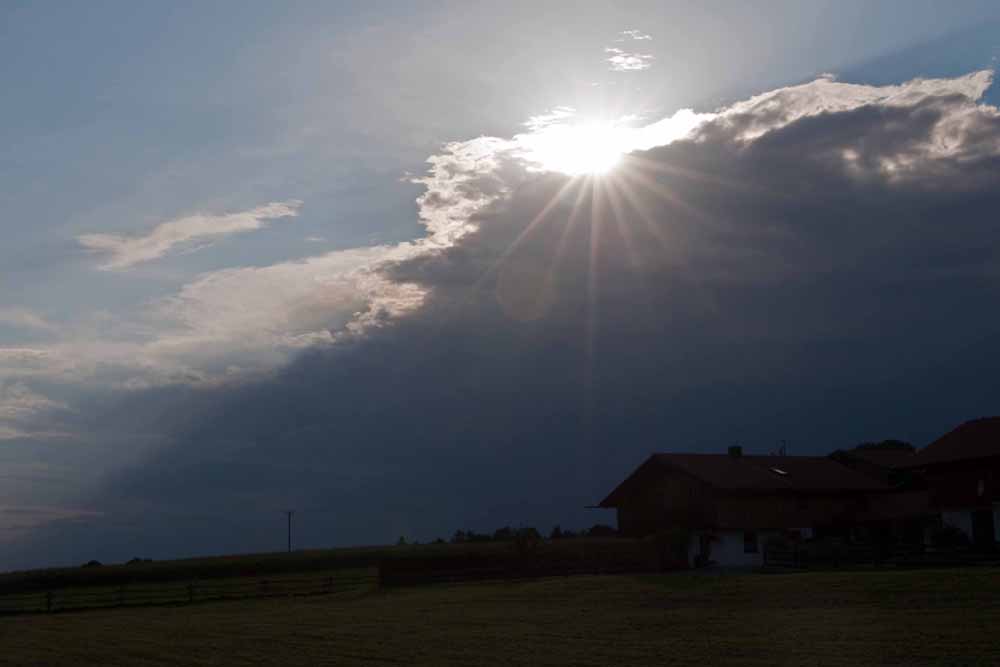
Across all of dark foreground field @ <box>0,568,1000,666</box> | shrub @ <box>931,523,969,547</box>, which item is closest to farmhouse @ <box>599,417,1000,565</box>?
shrub @ <box>931,523,969,547</box>

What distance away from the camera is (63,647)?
3409 centimetres

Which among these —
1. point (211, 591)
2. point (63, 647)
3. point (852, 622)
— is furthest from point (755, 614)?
point (211, 591)

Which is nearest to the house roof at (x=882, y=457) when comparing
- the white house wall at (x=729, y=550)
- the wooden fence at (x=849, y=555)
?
the white house wall at (x=729, y=550)

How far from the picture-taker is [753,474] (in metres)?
70.0

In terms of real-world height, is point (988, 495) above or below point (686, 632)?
above

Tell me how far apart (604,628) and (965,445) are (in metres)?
40.1

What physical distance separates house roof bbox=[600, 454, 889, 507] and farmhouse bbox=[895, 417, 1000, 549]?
290 inches

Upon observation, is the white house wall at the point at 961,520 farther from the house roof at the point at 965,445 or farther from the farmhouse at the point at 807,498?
the house roof at the point at 965,445

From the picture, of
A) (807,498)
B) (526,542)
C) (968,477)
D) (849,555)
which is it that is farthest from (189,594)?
(968,477)

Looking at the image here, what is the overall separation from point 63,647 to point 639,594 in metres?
20.3

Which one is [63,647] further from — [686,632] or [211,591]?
[211,591]

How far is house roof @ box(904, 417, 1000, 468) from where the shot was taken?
197 feet

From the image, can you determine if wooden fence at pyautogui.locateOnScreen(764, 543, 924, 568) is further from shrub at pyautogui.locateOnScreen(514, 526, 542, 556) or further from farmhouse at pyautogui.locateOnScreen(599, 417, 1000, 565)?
shrub at pyautogui.locateOnScreen(514, 526, 542, 556)

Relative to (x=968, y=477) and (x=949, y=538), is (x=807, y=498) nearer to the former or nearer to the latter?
(x=968, y=477)
